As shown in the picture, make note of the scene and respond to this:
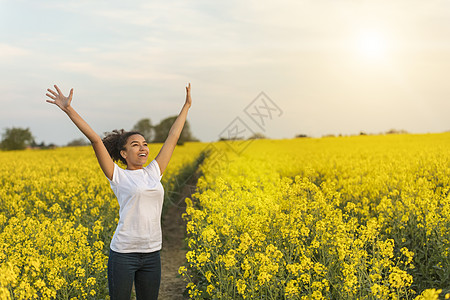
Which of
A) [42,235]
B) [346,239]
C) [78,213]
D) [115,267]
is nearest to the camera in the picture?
[115,267]

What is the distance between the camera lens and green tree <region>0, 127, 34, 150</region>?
7224cm

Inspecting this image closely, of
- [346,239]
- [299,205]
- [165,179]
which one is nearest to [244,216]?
[299,205]

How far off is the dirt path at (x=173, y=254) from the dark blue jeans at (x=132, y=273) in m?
3.06

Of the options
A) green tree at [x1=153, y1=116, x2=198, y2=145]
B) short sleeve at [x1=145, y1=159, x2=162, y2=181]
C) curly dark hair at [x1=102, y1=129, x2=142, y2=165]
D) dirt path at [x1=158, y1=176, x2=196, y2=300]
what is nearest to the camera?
short sleeve at [x1=145, y1=159, x2=162, y2=181]

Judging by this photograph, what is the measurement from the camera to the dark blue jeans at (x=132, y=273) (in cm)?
393

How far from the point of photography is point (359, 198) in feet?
32.6

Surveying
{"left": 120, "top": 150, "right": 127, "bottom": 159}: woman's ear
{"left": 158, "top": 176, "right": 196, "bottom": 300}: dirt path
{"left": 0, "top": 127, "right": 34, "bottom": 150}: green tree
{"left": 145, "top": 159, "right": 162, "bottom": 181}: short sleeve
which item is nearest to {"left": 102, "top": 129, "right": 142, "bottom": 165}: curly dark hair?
{"left": 120, "top": 150, "right": 127, "bottom": 159}: woman's ear

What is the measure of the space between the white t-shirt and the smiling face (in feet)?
0.64

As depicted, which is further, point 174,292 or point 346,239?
point 174,292

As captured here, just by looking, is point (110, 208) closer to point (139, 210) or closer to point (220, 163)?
point (139, 210)

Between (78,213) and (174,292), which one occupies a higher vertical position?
(78,213)

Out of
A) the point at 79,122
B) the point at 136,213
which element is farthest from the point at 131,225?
the point at 79,122

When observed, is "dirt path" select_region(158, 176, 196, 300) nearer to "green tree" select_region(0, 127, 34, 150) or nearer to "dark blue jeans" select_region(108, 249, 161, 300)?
"dark blue jeans" select_region(108, 249, 161, 300)

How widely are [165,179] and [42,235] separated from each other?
9.12 meters
